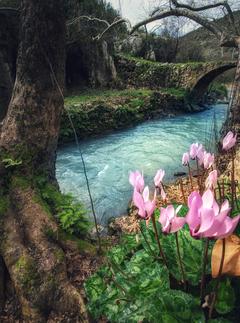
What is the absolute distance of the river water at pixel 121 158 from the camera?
7996mm

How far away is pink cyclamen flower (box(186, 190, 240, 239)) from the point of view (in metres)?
1.27

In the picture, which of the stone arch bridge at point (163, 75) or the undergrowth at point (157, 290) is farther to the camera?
the stone arch bridge at point (163, 75)

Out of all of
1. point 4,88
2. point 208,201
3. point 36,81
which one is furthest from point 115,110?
point 208,201

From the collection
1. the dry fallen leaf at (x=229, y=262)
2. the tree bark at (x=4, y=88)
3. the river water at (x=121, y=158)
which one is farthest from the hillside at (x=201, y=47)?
the dry fallen leaf at (x=229, y=262)

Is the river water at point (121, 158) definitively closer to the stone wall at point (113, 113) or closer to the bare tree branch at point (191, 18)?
the stone wall at point (113, 113)

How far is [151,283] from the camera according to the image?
1.94m

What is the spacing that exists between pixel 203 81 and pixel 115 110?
9.07 m

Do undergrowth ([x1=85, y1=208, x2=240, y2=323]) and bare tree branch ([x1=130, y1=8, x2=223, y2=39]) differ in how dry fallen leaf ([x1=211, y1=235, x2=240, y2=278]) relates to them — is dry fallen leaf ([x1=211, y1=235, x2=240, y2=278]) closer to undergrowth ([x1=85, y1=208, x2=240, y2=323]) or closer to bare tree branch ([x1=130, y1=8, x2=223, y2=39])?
undergrowth ([x1=85, y1=208, x2=240, y2=323])

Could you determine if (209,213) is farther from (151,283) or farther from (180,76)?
(180,76)

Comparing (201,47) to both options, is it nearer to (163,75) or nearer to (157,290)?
(163,75)

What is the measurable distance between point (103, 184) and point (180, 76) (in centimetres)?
1657

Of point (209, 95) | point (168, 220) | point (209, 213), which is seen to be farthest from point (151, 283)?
point (209, 95)

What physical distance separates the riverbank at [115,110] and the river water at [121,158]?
50 cm

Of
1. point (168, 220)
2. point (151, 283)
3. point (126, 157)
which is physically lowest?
point (126, 157)
